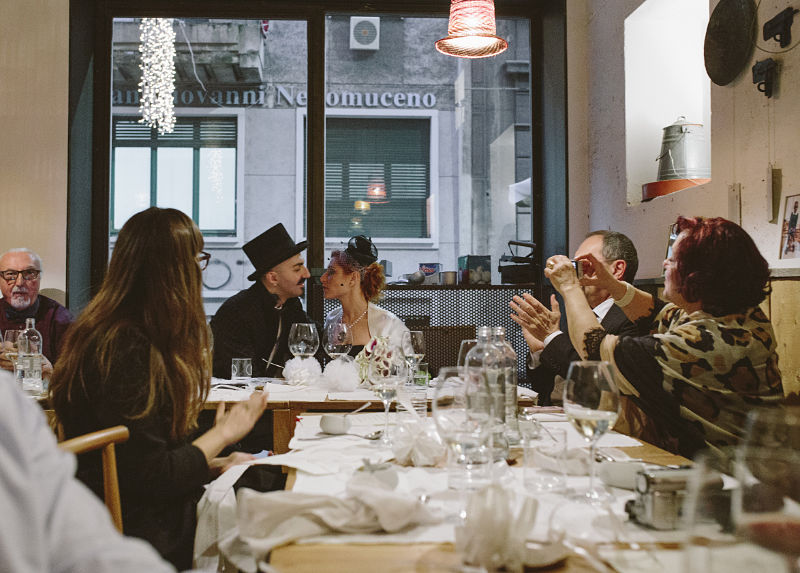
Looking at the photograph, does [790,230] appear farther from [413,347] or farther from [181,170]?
[181,170]

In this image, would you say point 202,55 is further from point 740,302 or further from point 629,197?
point 740,302

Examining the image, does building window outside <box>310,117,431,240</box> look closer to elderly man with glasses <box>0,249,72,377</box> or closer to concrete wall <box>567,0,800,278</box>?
concrete wall <box>567,0,800,278</box>

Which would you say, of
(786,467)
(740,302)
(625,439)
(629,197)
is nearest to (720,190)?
(629,197)

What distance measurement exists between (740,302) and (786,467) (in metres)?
1.47

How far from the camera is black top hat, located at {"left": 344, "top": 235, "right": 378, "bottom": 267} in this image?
3893mm

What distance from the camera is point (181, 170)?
5223mm

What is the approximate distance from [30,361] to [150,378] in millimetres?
1661

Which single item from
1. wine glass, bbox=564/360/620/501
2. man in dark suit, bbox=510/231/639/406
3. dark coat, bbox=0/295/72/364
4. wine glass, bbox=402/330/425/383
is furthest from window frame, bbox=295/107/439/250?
wine glass, bbox=564/360/620/501

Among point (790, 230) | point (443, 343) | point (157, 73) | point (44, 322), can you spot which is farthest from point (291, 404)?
point (157, 73)

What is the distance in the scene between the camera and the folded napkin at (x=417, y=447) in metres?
1.39

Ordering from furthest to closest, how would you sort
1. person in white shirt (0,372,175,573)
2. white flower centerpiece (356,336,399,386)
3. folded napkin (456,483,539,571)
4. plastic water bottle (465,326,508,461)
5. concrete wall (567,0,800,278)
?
1. concrete wall (567,0,800,278)
2. white flower centerpiece (356,336,399,386)
3. plastic water bottle (465,326,508,461)
4. folded napkin (456,483,539,571)
5. person in white shirt (0,372,175,573)

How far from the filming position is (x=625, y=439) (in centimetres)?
173

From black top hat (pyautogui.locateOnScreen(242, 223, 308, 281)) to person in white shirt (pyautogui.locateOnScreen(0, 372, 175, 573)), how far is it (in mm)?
3109

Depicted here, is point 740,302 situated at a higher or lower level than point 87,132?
lower
